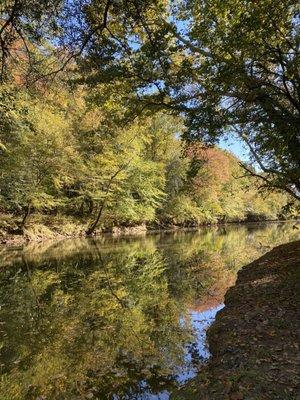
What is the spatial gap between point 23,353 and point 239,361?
13.4 ft

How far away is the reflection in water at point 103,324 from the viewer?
A: 6.20 meters

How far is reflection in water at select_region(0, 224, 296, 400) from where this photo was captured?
6.20 metres

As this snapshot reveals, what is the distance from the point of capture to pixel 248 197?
6331 cm

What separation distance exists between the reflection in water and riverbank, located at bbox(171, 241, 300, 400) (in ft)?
2.16

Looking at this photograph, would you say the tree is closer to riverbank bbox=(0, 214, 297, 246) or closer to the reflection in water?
the reflection in water

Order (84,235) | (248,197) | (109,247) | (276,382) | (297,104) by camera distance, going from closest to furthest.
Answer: (276,382)
(297,104)
(109,247)
(84,235)
(248,197)

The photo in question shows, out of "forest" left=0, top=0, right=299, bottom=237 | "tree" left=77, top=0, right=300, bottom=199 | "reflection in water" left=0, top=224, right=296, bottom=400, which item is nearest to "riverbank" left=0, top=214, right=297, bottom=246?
"forest" left=0, top=0, right=299, bottom=237

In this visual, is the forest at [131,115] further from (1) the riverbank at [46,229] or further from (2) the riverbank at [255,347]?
(2) the riverbank at [255,347]

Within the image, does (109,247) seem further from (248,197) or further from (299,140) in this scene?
(248,197)

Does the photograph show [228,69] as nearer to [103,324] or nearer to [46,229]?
[103,324]

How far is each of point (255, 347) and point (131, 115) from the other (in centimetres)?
854

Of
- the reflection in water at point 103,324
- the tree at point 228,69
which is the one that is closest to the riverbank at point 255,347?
the reflection in water at point 103,324

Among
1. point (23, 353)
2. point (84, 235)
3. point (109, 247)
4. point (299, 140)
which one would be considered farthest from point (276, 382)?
point (84, 235)

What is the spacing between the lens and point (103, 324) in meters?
9.04
